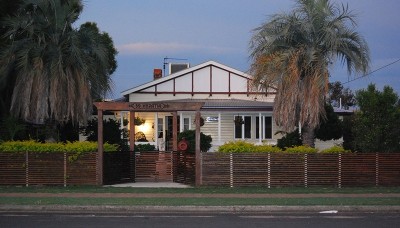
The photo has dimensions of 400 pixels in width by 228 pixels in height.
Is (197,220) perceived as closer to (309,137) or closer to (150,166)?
(150,166)

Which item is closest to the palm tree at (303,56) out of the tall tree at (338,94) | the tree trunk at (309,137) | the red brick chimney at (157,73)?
the tree trunk at (309,137)

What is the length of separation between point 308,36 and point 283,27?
1156 mm

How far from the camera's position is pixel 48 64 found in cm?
2791

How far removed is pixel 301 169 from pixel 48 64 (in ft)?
39.9

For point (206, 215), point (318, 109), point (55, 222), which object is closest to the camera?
point (55, 222)

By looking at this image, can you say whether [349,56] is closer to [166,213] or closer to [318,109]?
[318,109]

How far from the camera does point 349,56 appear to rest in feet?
87.9

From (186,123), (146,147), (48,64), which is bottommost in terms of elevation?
(146,147)

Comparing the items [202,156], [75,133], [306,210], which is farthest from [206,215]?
[75,133]

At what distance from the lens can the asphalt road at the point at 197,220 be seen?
14195 millimetres

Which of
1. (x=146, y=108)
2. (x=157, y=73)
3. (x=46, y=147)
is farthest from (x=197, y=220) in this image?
(x=157, y=73)

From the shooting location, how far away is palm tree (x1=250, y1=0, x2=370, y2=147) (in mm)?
26469

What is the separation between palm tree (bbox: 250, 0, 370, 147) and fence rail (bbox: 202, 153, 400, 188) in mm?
3261

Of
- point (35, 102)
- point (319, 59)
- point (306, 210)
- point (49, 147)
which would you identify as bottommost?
point (306, 210)
